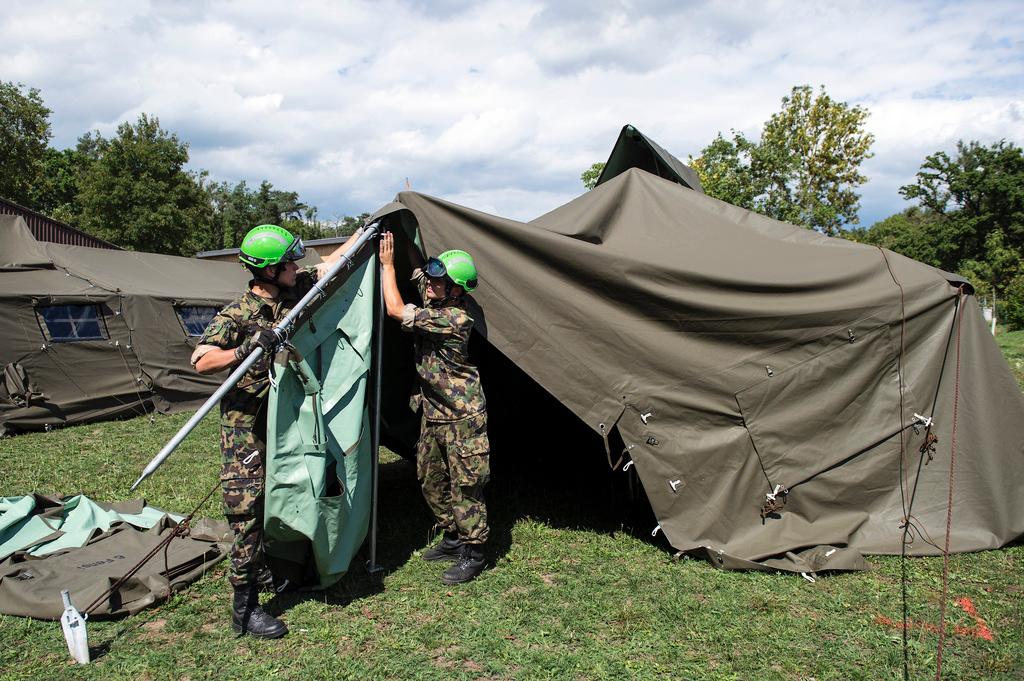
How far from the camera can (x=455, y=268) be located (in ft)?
14.9

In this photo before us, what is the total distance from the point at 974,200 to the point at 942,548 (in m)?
49.4

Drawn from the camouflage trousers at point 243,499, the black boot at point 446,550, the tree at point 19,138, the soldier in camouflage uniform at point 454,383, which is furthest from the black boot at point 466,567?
the tree at point 19,138

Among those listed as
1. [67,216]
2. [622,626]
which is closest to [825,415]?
[622,626]

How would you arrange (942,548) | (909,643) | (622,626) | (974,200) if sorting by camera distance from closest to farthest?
(909,643) < (622,626) < (942,548) < (974,200)

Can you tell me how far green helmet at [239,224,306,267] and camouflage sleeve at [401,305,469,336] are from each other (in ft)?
2.97

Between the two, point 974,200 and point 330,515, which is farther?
point 974,200

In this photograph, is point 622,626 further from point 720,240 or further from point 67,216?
point 67,216

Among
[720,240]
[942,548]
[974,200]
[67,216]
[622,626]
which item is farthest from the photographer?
[974,200]

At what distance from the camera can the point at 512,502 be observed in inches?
247

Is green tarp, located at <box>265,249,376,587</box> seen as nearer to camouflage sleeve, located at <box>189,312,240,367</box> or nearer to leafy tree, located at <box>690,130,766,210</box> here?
camouflage sleeve, located at <box>189,312,240,367</box>

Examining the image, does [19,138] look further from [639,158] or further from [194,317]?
[639,158]

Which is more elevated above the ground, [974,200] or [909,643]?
[974,200]

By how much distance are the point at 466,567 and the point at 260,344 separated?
215 cm

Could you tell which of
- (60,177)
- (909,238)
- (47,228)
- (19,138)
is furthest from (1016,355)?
(60,177)
